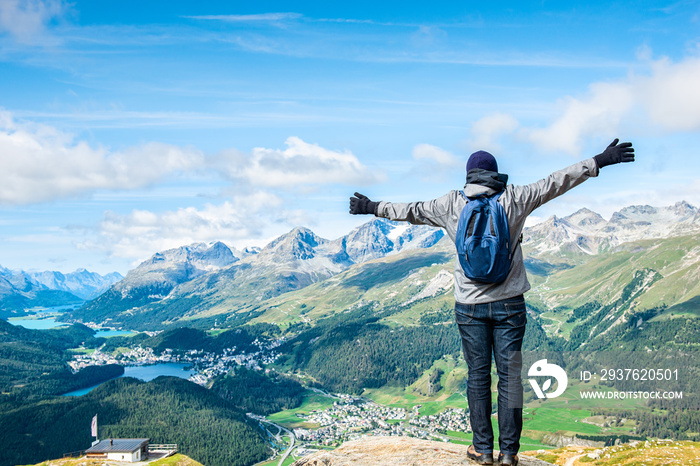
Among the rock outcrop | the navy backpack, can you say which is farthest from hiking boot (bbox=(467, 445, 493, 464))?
the navy backpack

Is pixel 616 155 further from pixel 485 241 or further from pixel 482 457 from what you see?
pixel 482 457

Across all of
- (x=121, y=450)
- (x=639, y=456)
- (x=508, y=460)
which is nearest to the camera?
(x=508, y=460)

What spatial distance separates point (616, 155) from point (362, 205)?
16.0 feet

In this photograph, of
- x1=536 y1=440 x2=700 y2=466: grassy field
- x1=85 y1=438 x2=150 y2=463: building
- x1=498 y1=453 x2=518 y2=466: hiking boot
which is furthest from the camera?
x1=85 y1=438 x2=150 y2=463: building

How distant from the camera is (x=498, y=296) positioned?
344 inches

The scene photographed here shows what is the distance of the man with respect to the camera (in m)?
8.77

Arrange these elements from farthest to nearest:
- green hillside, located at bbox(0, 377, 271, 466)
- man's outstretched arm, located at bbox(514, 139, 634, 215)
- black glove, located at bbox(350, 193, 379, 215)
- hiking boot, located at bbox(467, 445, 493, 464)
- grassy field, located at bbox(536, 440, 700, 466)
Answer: green hillside, located at bbox(0, 377, 271, 466)
grassy field, located at bbox(536, 440, 700, 466)
black glove, located at bbox(350, 193, 379, 215)
hiking boot, located at bbox(467, 445, 493, 464)
man's outstretched arm, located at bbox(514, 139, 634, 215)

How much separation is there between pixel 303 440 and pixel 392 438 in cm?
19465

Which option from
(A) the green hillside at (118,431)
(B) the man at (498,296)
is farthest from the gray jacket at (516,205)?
(A) the green hillside at (118,431)

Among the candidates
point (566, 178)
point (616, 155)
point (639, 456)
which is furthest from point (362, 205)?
point (639, 456)

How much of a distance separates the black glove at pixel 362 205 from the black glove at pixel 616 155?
428cm

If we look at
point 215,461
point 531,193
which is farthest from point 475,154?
point 215,461

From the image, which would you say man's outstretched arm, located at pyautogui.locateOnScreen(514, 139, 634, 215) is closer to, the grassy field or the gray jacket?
the gray jacket

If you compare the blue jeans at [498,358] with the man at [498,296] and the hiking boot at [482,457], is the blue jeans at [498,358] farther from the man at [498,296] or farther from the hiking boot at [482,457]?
the hiking boot at [482,457]
